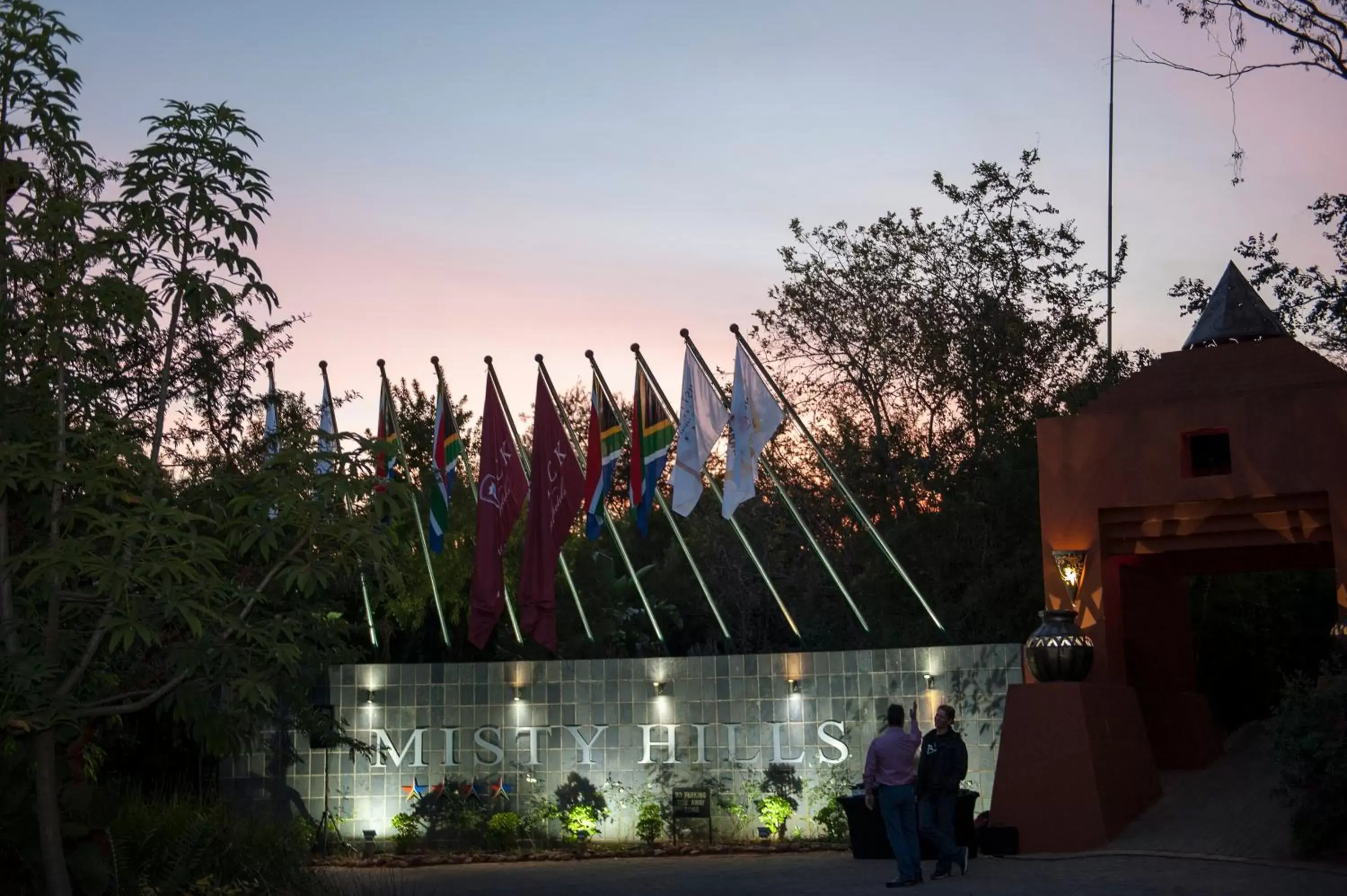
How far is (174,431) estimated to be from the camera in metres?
14.7

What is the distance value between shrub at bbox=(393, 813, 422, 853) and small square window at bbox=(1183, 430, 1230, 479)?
10.7 metres

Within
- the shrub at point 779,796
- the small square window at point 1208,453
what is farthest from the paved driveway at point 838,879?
the small square window at point 1208,453

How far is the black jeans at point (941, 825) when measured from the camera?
13672mm

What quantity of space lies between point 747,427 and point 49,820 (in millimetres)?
10512

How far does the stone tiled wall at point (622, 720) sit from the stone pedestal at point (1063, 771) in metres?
1.34

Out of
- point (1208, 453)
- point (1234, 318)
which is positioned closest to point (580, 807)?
point (1208, 453)

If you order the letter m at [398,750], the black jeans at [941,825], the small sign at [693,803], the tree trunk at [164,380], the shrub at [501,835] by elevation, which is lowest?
the shrub at [501,835]

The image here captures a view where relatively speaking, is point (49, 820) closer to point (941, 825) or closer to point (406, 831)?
point (941, 825)

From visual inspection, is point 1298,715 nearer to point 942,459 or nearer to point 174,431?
point 174,431

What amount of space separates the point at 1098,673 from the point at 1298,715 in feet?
11.6

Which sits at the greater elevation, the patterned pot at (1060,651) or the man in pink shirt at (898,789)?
the patterned pot at (1060,651)

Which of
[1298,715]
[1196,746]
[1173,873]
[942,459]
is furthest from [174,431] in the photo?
[942,459]

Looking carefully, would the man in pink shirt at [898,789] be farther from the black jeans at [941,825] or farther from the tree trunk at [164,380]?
the tree trunk at [164,380]

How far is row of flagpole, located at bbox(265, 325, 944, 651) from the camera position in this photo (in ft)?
61.3
